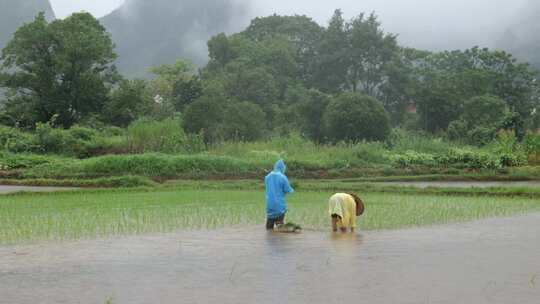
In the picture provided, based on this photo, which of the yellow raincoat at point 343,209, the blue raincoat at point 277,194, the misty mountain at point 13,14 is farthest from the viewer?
the misty mountain at point 13,14

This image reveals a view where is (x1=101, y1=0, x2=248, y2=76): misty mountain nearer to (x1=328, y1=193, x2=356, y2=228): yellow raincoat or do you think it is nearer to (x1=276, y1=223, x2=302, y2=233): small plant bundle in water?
(x1=276, y1=223, x2=302, y2=233): small plant bundle in water

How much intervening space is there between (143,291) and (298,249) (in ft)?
11.2

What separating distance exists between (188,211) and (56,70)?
28.4 m

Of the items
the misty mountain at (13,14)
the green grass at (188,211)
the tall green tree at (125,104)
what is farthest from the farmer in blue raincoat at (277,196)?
the misty mountain at (13,14)

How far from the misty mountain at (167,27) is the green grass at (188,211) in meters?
84.9

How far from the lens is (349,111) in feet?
123

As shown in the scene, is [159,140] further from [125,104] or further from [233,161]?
[125,104]

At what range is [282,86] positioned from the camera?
199 ft

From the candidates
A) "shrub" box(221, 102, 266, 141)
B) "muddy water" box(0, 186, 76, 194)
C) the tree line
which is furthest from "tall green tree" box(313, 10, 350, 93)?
"muddy water" box(0, 186, 76, 194)

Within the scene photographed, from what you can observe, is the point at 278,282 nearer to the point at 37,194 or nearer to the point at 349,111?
the point at 37,194

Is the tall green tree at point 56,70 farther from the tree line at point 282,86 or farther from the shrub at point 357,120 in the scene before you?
the shrub at point 357,120

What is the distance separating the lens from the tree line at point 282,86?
126 ft

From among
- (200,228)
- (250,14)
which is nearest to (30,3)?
(250,14)

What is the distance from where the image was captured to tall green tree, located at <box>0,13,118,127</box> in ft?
137
